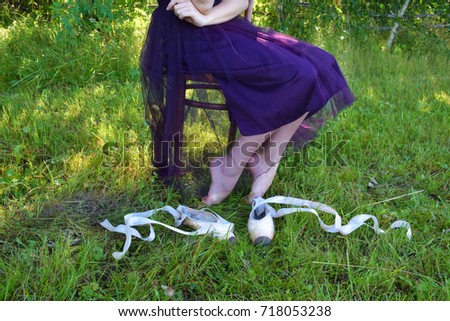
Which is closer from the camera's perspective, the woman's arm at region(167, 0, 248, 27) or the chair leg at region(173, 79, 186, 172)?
the woman's arm at region(167, 0, 248, 27)

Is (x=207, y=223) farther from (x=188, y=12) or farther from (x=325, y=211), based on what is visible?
(x=188, y=12)

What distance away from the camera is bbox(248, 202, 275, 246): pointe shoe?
6.47ft

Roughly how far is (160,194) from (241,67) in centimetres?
71

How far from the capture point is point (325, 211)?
2.13 m

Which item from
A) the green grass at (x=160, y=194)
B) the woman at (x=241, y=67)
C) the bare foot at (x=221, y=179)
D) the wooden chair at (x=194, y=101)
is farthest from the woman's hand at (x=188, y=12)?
the bare foot at (x=221, y=179)

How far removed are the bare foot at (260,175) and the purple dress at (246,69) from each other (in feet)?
1.04

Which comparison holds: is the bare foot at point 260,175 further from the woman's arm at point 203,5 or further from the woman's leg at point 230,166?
the woman's arm at point 203,5

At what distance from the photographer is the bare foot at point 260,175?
2.26 metres

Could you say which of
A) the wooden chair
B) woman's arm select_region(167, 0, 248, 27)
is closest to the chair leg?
the wooden chair

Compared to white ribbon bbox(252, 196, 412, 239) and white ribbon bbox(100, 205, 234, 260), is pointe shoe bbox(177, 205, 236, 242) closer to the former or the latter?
white ribbon bbox(100, 205, 234, 260)

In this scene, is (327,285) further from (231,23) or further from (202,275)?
(231,23)

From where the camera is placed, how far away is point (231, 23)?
2051 millimetres

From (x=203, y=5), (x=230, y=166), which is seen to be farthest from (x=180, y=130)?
(x=203, y=5)

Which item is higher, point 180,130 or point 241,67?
point 241,67
